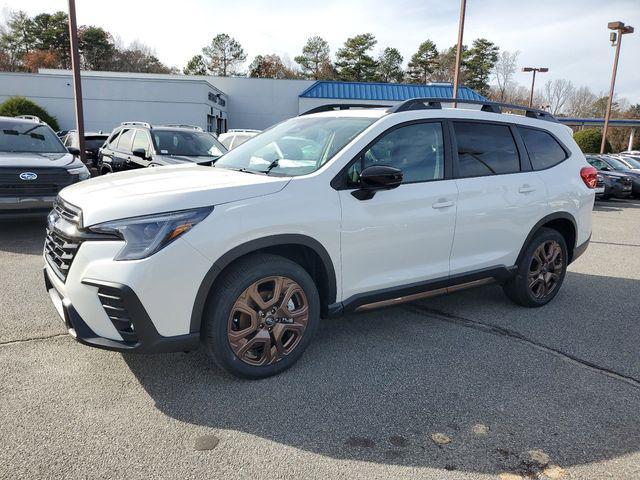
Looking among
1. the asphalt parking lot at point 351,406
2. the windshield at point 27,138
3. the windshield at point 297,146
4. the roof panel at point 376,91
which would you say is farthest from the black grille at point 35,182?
the roof panel at point 376,91

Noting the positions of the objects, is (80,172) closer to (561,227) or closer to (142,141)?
(142,141)

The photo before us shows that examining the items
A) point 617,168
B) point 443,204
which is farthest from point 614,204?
point 443,204

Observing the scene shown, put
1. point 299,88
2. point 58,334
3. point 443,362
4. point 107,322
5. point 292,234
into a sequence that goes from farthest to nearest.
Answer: point 299,88
point 58,334
point 443,362
point 292,234
point 107,322

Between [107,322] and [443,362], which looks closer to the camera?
[107,322]

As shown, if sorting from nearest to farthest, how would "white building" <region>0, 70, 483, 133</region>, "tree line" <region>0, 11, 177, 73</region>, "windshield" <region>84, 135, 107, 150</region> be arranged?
"windshield" <region>84, 135, 107, 150</region> → "white building" <region>0, 70, 483, 133</region> → "tree line" <region>0, 11, 177, 73</region>

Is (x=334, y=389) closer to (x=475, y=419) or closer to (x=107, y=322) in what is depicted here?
(x=475, y=419)

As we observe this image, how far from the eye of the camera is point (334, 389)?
10.7 feet

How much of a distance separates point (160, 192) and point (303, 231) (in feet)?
3.05

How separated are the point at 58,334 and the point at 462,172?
3582mm

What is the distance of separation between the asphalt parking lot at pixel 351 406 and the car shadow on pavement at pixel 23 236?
2453mm

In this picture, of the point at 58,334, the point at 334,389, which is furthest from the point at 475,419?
the point at 58,334

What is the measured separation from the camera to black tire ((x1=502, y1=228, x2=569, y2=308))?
15.7ft

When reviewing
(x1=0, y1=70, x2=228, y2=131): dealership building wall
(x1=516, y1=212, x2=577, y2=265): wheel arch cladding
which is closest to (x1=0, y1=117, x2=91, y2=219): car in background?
(x1=516, y1=212, x2=577, y2=265): wheel arch cladding

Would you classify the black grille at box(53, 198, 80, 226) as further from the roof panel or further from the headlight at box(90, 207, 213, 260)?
the roof panel
